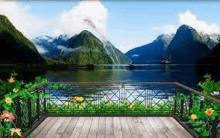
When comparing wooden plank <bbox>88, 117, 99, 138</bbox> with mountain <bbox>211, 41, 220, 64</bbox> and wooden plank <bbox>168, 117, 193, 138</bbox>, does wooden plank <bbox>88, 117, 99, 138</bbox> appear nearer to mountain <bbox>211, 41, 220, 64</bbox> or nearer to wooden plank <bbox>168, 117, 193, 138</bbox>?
wooden plank <bbox>168, 117, 193, 138</bbox>

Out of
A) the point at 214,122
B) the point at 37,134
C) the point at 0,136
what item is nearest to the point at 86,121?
the point at 37,134

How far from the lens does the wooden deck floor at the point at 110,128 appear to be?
4086mm

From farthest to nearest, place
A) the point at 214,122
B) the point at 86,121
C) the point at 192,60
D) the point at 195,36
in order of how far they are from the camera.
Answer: the point at 195,36 → the point at 192,60 → the point at 86,121 → the point at 214,122

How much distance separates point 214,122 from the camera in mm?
3271

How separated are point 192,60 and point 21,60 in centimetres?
11597

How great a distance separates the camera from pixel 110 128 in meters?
4.45

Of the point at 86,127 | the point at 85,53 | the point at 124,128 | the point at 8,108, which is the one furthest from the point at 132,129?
the point at 85,53

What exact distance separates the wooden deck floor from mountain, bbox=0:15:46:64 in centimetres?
9766

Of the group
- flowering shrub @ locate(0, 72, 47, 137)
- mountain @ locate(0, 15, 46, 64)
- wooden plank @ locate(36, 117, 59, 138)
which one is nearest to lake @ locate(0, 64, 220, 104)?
mountain @ locate(0, 15, 46, 64)

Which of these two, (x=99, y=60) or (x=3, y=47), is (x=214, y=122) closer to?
(x=3, y=47)

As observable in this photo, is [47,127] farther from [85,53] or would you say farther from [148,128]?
[85,53]

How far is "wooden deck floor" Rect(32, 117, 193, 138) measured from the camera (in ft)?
13.4

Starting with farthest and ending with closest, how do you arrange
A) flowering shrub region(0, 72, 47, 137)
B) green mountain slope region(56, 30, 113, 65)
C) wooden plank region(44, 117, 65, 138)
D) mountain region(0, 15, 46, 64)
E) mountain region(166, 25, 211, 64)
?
1. mountain region(166, 25, 211, 64)
2. green mountain slope region(56, 30, 113, 65)
3. mountain region(0, 15, 46, 64)
4. wooden plank region(44, 117, 65, 138)
5. flowering shrub region(0, 72, 47, 137)

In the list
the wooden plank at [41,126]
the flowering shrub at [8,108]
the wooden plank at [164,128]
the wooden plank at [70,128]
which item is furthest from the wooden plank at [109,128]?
the flowering shrub at [8,108]
